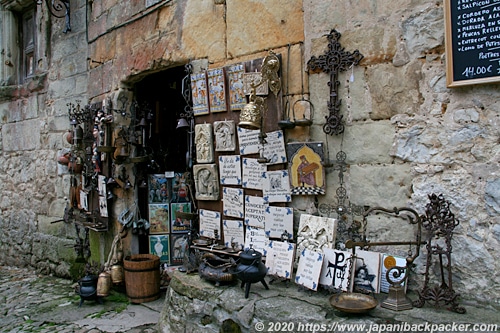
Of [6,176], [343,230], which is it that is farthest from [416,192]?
[6,176]

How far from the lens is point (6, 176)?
6516 millimetres

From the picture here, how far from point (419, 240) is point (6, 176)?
6099mm

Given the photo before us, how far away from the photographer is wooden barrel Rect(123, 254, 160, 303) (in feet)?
14.1

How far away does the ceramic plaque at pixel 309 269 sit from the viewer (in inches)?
108

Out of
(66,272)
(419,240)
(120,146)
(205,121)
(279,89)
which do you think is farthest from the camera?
(66,272)

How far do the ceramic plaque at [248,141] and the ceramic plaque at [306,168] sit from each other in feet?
1.06

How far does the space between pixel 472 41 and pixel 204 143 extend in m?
2.17

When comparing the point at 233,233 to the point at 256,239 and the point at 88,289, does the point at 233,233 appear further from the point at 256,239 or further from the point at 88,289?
the point at 88,289

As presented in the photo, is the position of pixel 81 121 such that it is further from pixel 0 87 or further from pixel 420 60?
pixel 420 60

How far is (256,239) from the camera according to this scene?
3395 mm

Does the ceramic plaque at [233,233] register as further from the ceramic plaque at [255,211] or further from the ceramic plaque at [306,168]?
the ceramic plaque at [306,168]

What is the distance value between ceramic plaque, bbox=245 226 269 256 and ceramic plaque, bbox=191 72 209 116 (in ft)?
3.55

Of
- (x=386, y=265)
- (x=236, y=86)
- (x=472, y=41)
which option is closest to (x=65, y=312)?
(x=236, y=86)

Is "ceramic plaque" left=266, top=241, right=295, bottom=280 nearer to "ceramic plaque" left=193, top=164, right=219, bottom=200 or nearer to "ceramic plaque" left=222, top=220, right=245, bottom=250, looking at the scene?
"ceramic plaque" left=222, top=220, right=245, bottom=250
